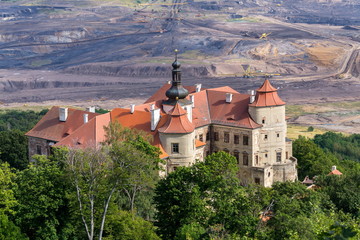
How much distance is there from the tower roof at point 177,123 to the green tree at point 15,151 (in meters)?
23.1

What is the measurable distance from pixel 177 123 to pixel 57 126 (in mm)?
16218

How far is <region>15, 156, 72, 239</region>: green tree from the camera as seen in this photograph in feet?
158

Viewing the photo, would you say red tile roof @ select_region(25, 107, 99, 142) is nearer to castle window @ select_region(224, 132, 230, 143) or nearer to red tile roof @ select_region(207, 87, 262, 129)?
red tile roof @ select_region(207, 87, 262, 129)

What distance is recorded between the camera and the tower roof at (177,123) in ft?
221

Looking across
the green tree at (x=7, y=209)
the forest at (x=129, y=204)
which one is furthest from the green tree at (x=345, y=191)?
the green tree at (x=7, y=209)

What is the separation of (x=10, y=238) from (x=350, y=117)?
4735 inches

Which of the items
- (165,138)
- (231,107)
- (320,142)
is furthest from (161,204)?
(320,142)

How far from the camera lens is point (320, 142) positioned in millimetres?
117000

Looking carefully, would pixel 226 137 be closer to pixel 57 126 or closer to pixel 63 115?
pixel 63 115

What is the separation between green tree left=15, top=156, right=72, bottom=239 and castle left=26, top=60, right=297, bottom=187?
60.5 feet

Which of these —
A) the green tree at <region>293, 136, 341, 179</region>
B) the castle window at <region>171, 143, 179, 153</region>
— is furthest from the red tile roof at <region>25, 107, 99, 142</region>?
the green tree at <region>293, 136, 341, 179</region>

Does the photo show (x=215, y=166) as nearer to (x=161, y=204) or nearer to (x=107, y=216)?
(x=161, y=204)

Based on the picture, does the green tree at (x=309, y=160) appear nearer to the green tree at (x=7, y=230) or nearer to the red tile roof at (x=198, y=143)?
the red tile roof at (x=198, y=143)

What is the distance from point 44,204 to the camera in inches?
1901
